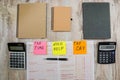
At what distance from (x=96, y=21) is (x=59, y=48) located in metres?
0.37

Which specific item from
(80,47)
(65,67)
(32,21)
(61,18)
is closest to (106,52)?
(80,47)

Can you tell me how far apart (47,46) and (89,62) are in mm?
367

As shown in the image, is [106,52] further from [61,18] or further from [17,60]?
[17,60]

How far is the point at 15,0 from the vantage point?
186 cm

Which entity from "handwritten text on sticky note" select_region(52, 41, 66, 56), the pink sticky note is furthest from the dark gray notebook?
the pink sticky note

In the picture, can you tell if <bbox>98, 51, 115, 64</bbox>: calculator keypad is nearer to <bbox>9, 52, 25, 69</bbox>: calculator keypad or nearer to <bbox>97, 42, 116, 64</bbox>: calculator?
<bbox>97, 42, 116, 64</bbox>: calculator

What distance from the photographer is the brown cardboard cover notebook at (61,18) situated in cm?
180

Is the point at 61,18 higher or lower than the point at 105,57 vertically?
higher

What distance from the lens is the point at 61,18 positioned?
5.91 ft

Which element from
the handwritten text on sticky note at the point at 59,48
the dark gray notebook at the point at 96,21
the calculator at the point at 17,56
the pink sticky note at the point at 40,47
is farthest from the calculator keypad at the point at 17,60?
the dark gray notebook at the point at 96,21

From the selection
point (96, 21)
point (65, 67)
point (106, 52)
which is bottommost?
point (65, 67)

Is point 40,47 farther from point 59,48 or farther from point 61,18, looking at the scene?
point 61,18

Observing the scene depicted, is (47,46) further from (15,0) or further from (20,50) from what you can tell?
(15,0)

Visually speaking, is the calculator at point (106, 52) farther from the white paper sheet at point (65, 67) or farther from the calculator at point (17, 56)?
the calculator at point (17, 56)
